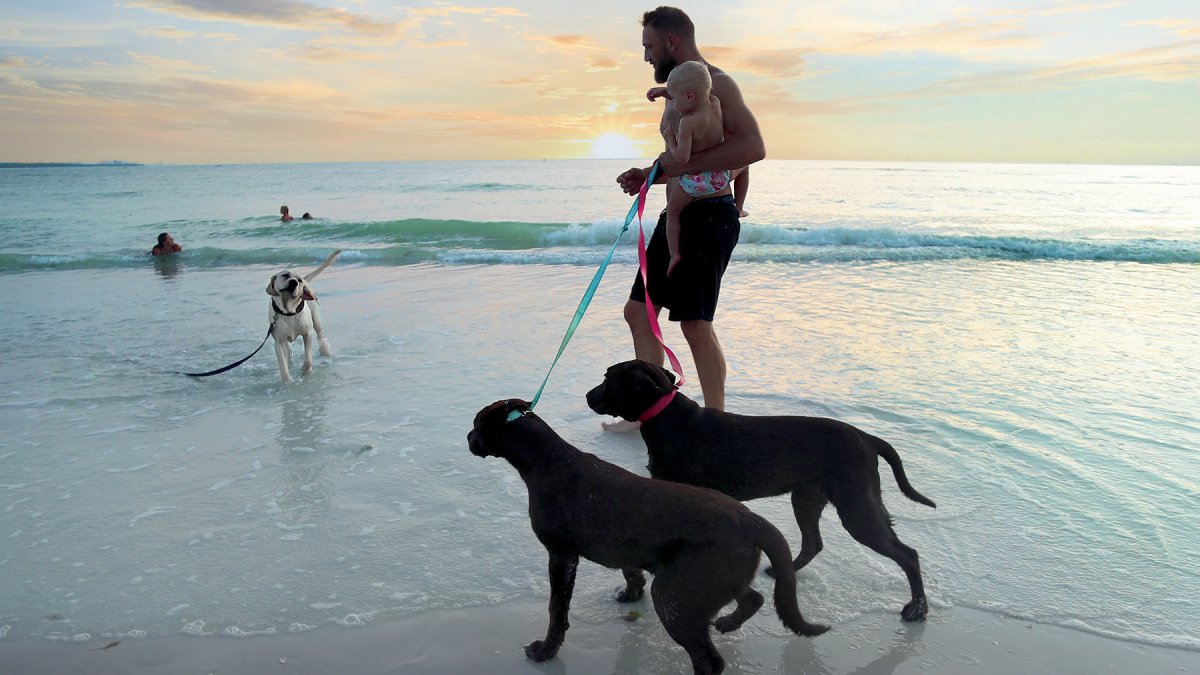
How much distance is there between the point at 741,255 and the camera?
45.6ft

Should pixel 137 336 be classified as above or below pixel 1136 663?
above

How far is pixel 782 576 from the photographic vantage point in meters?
2.46

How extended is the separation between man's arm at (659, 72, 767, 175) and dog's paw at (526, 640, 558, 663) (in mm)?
2450

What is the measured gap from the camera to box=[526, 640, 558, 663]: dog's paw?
266 cm

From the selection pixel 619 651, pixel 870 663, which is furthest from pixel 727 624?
pixel 870 663

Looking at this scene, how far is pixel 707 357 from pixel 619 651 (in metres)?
2.04

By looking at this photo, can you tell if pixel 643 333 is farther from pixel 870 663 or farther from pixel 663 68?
pixel 870 663

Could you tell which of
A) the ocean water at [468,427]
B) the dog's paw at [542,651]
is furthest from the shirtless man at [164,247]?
the dog's paw at [542,651]

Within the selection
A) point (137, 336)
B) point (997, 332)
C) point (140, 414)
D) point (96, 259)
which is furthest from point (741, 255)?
point (96, 259)

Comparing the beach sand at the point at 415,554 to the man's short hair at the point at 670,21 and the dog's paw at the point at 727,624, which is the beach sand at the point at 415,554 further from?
the man's short hair at the point at 670,21

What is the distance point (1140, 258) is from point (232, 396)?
14.9 metres

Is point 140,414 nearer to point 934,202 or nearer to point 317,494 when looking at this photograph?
point 317,494

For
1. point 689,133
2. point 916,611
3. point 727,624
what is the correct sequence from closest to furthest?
point 727,624 < point 916,611 < point 689,133

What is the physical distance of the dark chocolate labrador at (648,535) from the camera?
2.32 m
